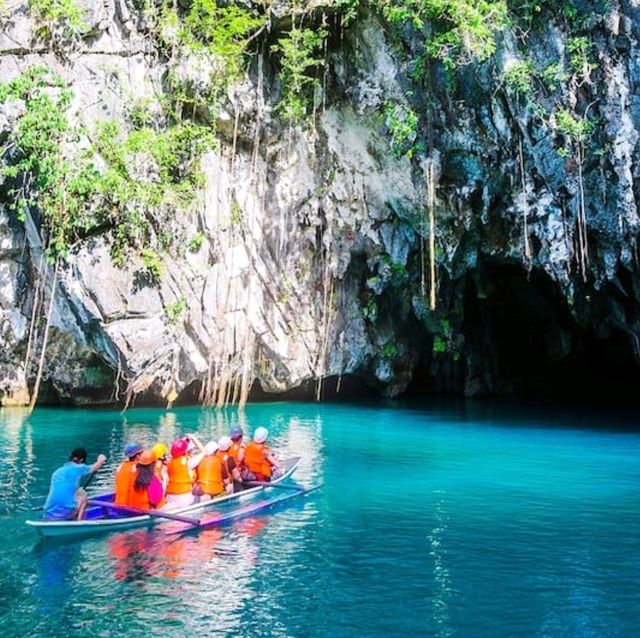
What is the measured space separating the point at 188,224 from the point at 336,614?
1660 centimetres

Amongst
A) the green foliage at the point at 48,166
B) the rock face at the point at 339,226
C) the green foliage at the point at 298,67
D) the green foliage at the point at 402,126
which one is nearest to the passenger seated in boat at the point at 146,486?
Result: the rock face at the point at 339,226

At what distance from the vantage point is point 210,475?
11258mm

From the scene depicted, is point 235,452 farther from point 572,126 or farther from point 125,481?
point 572,126

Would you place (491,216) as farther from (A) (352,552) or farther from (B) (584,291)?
(A) (352,552)

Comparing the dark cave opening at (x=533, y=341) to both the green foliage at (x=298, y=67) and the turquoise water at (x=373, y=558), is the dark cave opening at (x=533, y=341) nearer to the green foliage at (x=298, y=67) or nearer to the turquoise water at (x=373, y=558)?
Answer: the green foliage at (x=298, y=67)

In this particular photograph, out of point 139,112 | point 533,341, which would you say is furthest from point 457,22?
point 533,341

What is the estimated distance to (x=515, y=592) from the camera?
25.3 ft

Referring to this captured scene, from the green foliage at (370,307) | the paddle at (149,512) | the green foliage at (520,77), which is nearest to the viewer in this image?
the paddle at (149,512)

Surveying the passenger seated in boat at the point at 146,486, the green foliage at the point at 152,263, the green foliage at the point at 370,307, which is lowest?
the passenger seated in boat at the point at 146,486

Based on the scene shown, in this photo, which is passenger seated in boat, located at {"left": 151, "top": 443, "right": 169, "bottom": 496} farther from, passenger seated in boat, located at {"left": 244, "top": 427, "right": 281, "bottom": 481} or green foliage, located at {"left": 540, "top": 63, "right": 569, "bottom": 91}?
green foliage, located at {"left": 540, "top": 63, "right": 569, "bottom": 91}

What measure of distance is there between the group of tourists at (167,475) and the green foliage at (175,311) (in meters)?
10.2

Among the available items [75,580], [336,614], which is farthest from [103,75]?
[336,614]

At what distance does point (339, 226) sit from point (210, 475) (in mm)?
13273

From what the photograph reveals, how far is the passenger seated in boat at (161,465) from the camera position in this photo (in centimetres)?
1045
